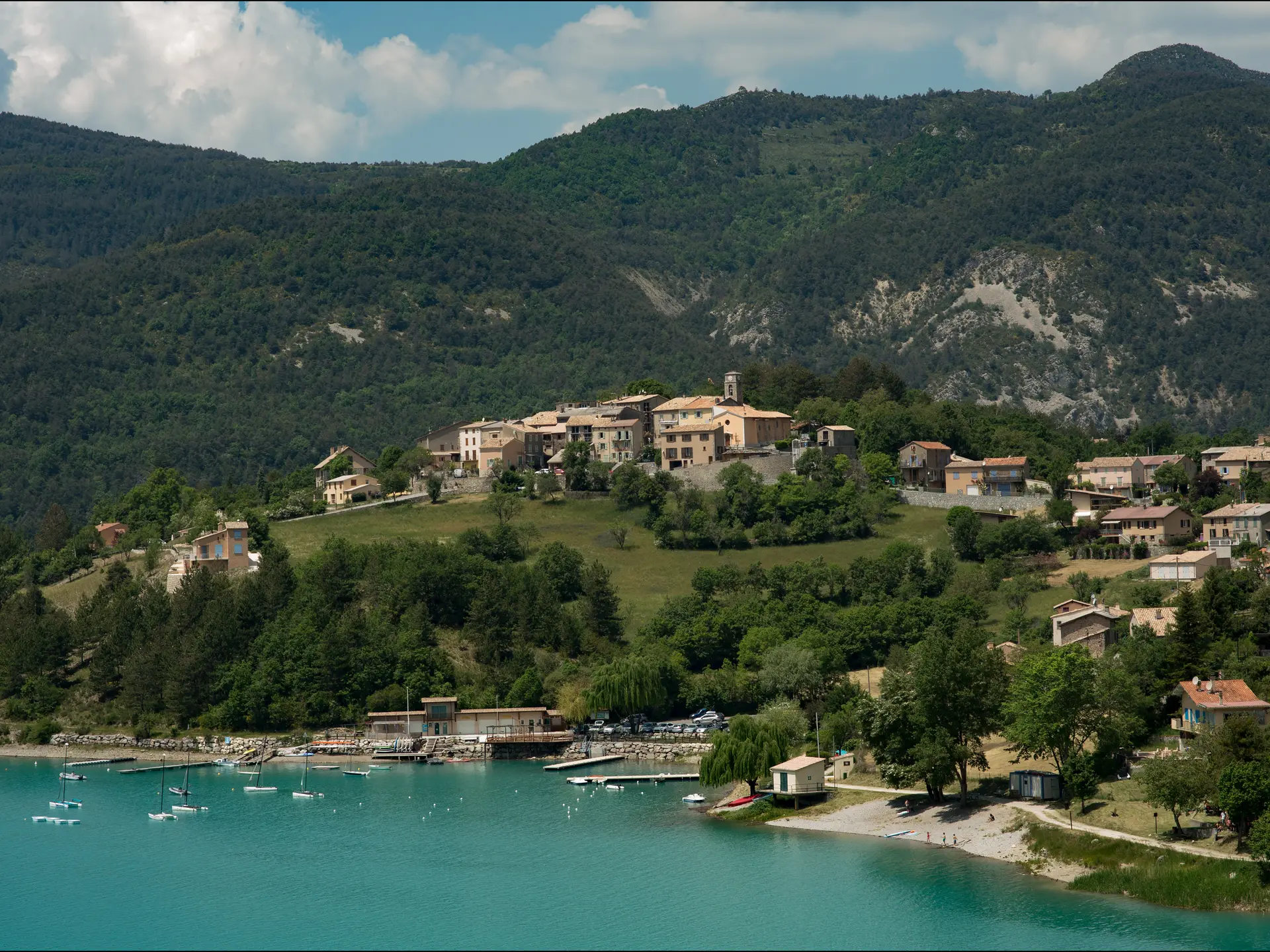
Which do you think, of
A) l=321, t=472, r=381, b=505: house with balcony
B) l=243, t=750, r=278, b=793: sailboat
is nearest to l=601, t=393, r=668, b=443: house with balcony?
l=321, t=472, r=381, b=505: house with balcony

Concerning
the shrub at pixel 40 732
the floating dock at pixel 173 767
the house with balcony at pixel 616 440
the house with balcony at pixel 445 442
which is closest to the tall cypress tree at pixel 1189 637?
the floating dock at pixel 173 767

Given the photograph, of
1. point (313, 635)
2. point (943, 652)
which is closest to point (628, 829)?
point (943, 652)

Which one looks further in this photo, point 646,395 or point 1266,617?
point 646,395

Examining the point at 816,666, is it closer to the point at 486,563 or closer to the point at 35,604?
the point at 486,563

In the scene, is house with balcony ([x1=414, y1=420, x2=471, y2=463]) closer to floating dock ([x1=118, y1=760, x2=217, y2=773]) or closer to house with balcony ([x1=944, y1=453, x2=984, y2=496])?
house with balcony ([x1=944, y1=453, x2=984, y2=496])

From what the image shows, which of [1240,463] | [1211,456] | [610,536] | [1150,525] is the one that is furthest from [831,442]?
[1240,463]

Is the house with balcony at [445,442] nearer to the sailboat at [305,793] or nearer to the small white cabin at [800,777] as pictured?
the sailboat at [305,793]

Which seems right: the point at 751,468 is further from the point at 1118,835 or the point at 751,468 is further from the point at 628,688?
the point at 1118,835
